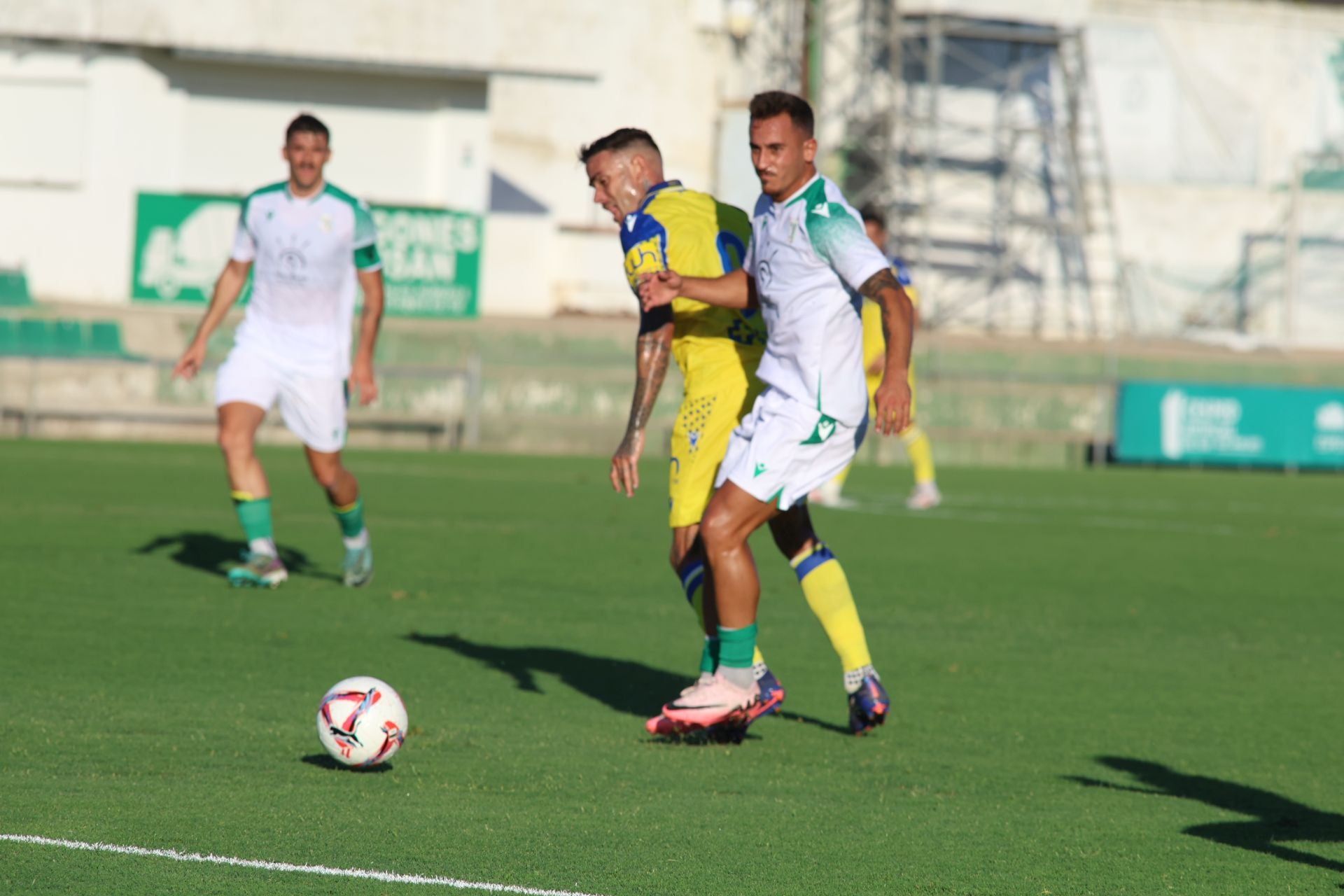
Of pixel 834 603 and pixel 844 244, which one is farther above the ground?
pixel 844 244

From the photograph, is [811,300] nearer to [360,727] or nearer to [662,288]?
[662,288]

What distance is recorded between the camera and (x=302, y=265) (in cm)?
979

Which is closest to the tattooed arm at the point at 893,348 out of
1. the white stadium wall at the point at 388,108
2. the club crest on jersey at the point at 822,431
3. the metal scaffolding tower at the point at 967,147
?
the club crest on jersey at the point at 822,431

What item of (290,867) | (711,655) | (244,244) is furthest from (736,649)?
(244,244)

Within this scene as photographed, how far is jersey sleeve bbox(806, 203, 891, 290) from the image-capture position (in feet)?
19.9

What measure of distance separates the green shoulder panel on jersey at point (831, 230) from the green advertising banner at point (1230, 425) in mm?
20520

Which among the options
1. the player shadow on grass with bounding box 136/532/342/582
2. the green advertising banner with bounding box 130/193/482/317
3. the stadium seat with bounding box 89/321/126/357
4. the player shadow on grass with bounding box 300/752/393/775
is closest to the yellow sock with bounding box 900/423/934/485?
the player shadow on grass with bounding box 136/532/342/582

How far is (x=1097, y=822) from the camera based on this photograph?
5.37 m

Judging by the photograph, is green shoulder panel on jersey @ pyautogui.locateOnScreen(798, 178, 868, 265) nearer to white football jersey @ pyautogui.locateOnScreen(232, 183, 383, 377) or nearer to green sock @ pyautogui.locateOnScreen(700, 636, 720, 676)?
green sock @ pyautogui.locateOnScreen(700, 636, 720, 676)

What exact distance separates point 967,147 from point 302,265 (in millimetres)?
26846

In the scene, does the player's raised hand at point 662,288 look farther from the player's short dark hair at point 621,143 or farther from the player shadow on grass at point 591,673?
the player shadow on grass at point 591,673

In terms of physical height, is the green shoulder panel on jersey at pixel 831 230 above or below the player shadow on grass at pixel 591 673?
above

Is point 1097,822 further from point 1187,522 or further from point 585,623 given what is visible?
Result: point 1187,522

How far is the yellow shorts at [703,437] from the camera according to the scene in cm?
A: 657
